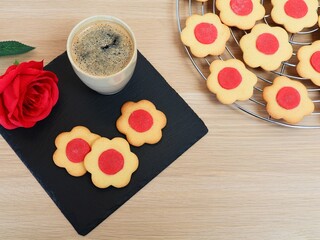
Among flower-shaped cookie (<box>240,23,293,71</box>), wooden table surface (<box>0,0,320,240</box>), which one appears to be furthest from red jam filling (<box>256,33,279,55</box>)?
wooden table surface (<box>0,0,320,240</box>)

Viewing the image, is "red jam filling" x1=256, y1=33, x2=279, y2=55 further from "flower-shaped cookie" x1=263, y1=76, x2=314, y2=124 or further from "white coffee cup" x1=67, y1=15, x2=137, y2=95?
"white coffee cup" x1=67, y1=15, x2=137, y2=95

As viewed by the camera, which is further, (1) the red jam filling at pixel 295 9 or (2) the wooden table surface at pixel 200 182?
(1) the red jam filling at pixel 295 9

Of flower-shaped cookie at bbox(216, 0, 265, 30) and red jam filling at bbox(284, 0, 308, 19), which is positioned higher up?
red jam filling at bbox(284, 0, 308, 19)

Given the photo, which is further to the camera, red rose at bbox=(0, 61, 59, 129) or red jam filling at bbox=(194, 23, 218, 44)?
red jam filling at bbox=(194, 23, 218, 44)

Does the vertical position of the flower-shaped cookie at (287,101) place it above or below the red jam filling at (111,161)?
above

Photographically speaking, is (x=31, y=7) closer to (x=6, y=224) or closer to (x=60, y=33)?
(x=60, y=33)

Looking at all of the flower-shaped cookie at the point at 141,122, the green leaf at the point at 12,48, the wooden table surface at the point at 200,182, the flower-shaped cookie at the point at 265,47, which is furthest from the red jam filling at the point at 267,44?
the green leaf at the point at 12,48

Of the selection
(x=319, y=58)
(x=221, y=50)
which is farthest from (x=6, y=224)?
(x=319, y=58)

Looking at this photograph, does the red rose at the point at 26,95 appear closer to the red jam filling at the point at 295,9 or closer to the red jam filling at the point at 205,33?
the red jam filling at the point at 205,33
